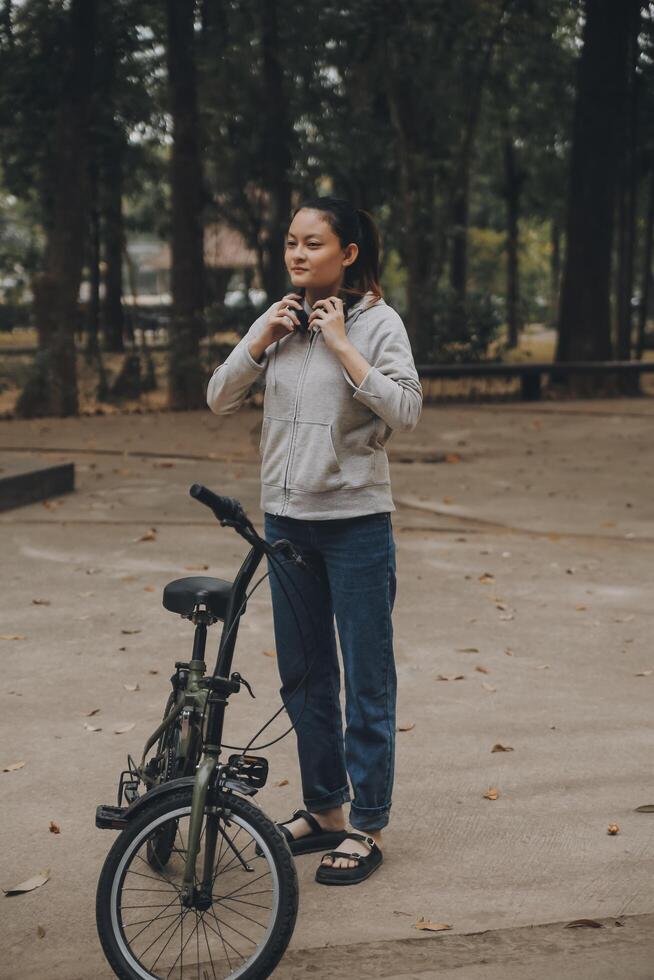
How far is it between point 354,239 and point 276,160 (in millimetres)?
21522

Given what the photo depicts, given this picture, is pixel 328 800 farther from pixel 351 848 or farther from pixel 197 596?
pixel 197 596

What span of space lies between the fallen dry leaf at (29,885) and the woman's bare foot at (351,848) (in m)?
0.83

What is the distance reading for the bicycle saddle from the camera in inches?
141

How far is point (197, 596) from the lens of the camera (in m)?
3.59

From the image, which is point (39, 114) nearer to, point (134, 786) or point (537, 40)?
point (537, 40)

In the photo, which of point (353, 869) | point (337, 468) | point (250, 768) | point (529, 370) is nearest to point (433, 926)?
point (353, 869)

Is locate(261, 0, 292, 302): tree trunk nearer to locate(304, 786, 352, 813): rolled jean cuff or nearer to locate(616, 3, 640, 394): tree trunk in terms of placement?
locate(616, 3, 640, 394): tree trunk

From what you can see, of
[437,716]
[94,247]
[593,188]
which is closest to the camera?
[437,716]

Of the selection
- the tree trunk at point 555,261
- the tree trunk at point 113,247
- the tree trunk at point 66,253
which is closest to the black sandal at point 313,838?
the tree trunk at point 66,253

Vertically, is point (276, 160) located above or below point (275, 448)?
above

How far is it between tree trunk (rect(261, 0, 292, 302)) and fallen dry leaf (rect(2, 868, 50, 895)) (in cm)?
1941

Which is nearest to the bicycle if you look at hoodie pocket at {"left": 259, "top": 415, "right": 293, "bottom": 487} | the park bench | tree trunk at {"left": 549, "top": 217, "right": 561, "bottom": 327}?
hoodie pocket at {"left": 259, "top": 415, "right": 293, "bottom": 487}

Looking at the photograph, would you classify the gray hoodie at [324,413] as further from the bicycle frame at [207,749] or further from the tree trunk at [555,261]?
the tree trunk at [555,261]

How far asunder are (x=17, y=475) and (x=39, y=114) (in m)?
14.2
